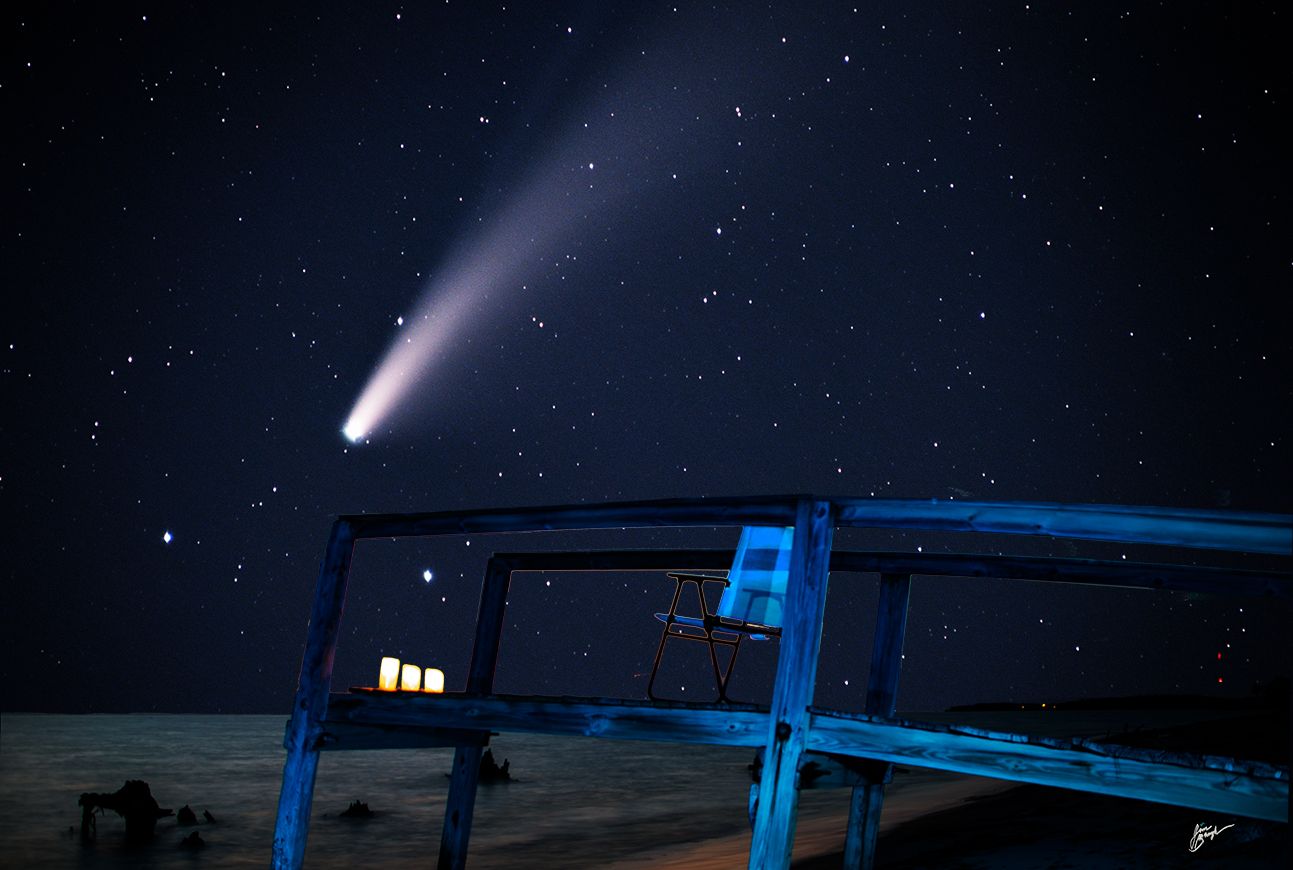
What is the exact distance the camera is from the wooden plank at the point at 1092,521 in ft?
7.06

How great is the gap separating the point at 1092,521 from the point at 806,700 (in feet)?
3.04

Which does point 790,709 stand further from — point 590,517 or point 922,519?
point 590,517

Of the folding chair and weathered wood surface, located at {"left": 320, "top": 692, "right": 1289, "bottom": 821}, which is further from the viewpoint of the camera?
the folding chair

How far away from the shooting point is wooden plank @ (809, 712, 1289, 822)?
231 cm

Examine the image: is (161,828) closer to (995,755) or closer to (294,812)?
(294,812)

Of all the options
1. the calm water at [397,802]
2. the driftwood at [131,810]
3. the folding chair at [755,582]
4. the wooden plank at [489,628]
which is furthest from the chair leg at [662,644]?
the driftwood at [131,810]

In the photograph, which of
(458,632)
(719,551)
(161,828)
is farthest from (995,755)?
(458,632)

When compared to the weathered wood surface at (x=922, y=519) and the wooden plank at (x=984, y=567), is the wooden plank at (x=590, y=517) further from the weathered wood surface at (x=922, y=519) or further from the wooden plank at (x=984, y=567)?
the wooden plank at (x=984, y=567)

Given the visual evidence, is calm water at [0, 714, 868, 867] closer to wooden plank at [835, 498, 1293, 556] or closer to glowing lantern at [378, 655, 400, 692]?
glowing lantern at [378, 655, 400, 692]

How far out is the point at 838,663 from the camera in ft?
59.9

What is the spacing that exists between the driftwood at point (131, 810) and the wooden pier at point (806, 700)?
670 cm

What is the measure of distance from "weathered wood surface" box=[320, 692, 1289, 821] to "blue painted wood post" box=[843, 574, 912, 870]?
3.71 ft
